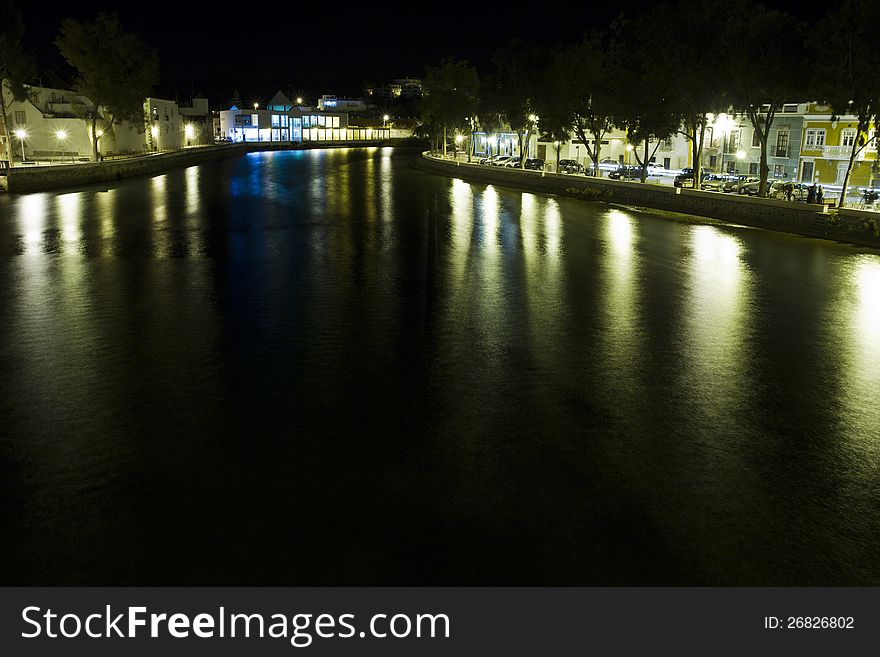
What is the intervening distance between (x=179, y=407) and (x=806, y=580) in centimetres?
717

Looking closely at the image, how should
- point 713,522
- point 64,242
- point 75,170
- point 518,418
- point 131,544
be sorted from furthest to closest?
point 75,170 < point 64,242 < point 518,418 < point 713,522 < point 131,544

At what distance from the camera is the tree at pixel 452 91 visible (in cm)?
7169

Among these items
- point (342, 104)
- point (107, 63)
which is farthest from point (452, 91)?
point (342, 104)

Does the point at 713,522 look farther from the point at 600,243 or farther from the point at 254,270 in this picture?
the point at 600,243

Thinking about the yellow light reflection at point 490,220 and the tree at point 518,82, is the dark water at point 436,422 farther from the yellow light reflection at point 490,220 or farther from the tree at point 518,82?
the tree at point 518,82

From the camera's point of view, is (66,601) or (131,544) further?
(131,544)

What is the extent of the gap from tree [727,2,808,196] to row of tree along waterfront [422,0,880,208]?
0.15ft

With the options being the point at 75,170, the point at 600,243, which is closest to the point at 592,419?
the point at 600,243

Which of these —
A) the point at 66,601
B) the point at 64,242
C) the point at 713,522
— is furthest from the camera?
the point at 64,242

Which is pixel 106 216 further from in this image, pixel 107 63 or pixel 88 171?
pixel 107 63

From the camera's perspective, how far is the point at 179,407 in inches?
367

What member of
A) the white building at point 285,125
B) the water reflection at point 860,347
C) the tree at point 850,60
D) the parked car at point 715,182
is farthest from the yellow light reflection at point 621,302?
the white building at point 285,125

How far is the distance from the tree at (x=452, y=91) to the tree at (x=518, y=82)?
1144 centimetres

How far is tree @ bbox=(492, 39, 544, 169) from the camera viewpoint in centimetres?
5481
